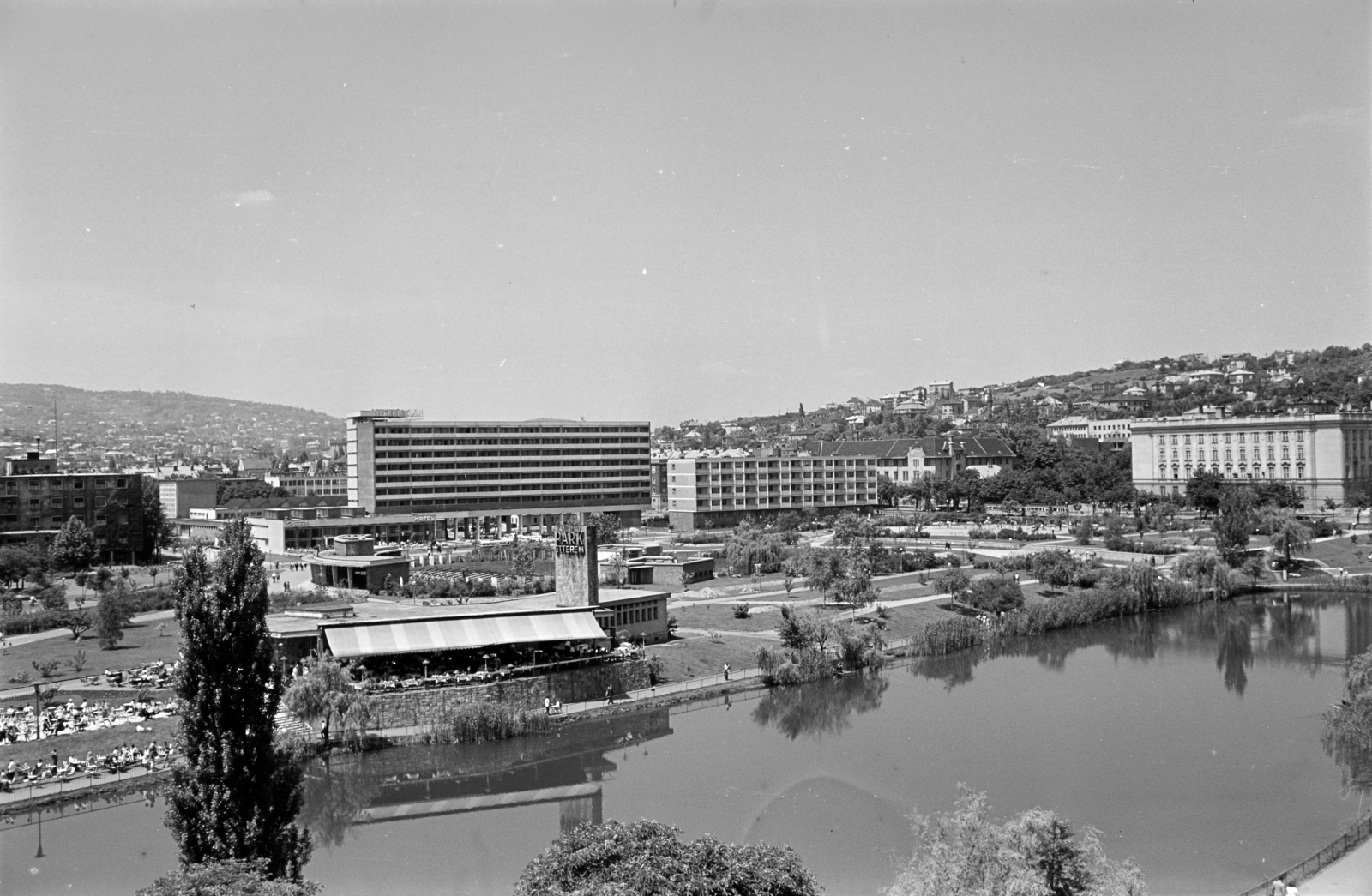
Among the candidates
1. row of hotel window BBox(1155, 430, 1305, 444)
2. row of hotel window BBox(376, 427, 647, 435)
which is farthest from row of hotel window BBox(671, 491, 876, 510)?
row of hotel window BBox(1155, 430, 1305, 444)

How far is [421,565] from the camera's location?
37875 mm

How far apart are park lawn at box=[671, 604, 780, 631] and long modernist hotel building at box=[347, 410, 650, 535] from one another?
78.4ft

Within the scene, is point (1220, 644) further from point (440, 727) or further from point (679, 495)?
point (679, 495)

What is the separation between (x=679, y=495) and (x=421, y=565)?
2139 centimetres

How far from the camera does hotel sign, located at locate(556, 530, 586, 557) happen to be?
2352 centimetres

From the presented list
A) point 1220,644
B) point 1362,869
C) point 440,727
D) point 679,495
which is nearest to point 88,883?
point 440,727

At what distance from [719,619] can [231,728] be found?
1813 cm

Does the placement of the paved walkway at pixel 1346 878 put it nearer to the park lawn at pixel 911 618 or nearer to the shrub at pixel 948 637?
the shrub at pixel 948 637

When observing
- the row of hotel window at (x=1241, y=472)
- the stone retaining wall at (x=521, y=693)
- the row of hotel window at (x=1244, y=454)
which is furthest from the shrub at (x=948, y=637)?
the row of hotel window at (x=1244, y=454)

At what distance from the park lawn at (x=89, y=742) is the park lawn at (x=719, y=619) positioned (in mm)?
12564

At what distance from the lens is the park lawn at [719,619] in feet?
91.6

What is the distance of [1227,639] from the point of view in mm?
28891

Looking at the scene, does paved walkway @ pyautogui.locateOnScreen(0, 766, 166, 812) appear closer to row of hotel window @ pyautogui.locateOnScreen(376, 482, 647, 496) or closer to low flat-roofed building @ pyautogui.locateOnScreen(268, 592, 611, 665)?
low flat-roofed building @ pyautogui.locateOnScreen(268, 592, 611, 665)

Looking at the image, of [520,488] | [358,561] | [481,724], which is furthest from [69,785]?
[520,488]
